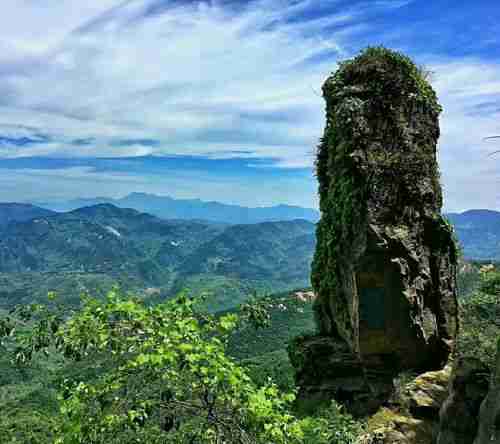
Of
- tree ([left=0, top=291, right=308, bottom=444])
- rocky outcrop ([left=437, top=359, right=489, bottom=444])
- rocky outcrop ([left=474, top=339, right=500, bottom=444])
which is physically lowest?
rocky outcrop ([left=437, top=359, right=489, bottom=444])

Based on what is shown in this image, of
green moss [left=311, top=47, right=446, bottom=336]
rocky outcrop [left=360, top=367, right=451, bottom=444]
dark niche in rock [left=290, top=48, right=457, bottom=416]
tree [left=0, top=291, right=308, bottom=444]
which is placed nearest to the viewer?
tree [left=0, top=291, right=308, bottom=444]

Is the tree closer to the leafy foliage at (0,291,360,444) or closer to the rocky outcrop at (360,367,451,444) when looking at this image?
the leafy foliage at (0,291,360,444)

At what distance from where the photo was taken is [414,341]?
47.6 ft

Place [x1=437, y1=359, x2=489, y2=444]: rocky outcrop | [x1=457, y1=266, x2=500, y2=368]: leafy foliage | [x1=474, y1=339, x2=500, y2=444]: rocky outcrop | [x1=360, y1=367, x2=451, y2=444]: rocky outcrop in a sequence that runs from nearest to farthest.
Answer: [x1=474, y1=339, x2=500, y2=444]: rocky outcrop
[x1=437, y1=359, x2=489, y2=444]: rocky outcrop
[x1=360, y1=367, x2=451, y2=444]: rocky outcrop
[x1=457, y1=266, x2=500, y2=368]: leafy foliage

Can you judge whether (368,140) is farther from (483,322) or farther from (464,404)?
(464,404)

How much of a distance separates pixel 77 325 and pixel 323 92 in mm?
15625

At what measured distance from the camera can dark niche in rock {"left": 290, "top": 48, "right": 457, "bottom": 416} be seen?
46.8ft

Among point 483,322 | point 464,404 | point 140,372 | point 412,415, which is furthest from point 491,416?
point 483,322

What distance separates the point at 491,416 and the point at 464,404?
69.9 inches

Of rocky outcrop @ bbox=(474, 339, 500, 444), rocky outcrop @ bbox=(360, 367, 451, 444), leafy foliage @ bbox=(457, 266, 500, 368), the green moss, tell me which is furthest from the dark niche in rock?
rocky outcrop @ bbox=(474, 339, 500, 444)

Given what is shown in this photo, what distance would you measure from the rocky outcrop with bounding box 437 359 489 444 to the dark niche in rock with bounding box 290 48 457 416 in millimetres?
4999

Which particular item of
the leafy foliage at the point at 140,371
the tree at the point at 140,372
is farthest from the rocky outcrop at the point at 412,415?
the leafy foliage at the point at 140,371

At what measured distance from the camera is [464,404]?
342 inches

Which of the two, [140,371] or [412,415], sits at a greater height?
[140,371]
